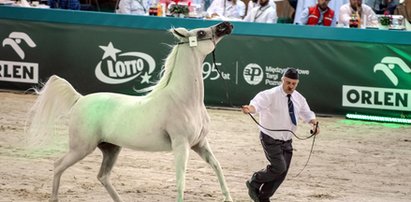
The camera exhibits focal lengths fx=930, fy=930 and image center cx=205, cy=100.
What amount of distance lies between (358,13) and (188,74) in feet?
27.3

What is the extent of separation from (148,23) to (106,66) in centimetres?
115

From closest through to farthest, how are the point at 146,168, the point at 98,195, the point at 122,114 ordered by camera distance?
the point at 122,114, the point at 98,195, the point at 146,168

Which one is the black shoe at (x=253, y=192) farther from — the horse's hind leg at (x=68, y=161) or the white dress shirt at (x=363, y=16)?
the white dress shirt at (x=363, y=16)

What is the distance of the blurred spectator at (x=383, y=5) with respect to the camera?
17.6m

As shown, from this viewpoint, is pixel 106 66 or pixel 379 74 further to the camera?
pixel 106 66

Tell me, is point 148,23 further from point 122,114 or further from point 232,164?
point 122,114

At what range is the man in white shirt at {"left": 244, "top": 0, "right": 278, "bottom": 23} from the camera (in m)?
17.4

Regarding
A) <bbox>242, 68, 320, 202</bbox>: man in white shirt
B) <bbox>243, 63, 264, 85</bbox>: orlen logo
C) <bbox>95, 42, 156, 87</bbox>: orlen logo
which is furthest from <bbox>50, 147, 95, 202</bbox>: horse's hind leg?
<bbox>95, 42, 156, 87</bbox>: orlen logo

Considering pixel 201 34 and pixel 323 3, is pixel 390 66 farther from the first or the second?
pixel 201 34

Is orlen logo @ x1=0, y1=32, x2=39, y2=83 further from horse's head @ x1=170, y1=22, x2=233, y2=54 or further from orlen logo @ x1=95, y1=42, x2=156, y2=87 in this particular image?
horse's head @ x1=170, y1=22, x2=233, y2=54

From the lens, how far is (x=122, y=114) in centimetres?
928

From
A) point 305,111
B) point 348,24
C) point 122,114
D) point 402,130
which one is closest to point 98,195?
point 122,114

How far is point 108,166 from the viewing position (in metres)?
9.61

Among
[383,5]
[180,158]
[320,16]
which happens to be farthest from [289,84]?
[383,5]
